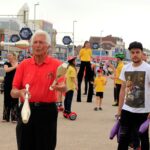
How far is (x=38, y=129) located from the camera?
Result: 15.9ft

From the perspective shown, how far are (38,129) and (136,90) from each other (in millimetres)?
1906

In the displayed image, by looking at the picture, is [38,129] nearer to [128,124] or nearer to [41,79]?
[41,79]

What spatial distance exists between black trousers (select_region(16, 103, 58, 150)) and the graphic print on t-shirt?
5.50 feet

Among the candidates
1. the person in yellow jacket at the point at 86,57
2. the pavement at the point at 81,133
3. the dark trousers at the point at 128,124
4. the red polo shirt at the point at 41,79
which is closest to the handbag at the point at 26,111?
the red polo shirt at the point at 41,79

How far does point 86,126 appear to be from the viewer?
36.2ft

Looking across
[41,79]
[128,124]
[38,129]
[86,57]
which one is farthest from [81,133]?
[86,57]

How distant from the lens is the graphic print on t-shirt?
6238 mm

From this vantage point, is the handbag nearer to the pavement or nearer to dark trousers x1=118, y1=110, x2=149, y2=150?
dark trousers x1=118, y1=110, x2=149, y2=150

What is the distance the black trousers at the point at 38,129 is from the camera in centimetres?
483

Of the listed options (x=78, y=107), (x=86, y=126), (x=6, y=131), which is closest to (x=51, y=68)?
(x=6, y=131)

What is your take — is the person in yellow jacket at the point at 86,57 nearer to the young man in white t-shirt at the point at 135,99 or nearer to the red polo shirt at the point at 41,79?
the young man in white t-shirt at the point at 135,99

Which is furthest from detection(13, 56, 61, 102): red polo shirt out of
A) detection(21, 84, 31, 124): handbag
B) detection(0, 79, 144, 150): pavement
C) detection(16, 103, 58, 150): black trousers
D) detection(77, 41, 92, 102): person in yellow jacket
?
detection(77, 41, 92, 102): person in yellow jacket

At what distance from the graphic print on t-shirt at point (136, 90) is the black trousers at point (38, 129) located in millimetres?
1677

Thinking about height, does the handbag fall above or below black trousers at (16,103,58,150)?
above
